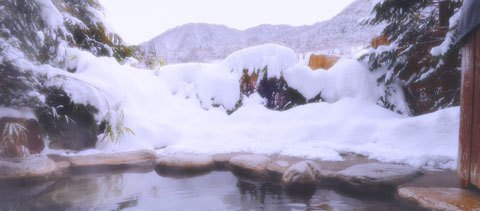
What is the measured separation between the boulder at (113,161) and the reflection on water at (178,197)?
22 centimetres

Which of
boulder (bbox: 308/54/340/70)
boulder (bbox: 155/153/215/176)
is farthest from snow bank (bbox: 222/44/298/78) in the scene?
boulder (bbox: 155/153/215/176)

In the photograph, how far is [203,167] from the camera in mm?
2764

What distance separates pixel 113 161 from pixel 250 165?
168cm

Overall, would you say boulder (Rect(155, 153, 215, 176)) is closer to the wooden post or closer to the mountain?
the wooden post

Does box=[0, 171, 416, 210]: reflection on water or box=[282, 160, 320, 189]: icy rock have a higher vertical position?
box=[282, 160, 320, 189]: icy rock

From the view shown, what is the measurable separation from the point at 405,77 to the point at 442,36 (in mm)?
782

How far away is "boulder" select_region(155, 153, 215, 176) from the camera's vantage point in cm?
274

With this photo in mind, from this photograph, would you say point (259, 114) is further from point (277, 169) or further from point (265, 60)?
point (277, 169)

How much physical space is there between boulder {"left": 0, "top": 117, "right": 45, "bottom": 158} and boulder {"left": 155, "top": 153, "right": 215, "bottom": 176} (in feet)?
5.23

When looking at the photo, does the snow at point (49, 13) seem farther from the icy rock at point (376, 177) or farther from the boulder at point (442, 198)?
the boulder at point (442, 198)

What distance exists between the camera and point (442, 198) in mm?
1606

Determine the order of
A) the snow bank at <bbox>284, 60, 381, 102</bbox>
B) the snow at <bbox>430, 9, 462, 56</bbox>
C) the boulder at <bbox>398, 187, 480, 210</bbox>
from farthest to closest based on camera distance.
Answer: the snow bank at <bbox>284, 60, 381, 102</bbox> → the snow at <bbox>430, 9, 462, 56</bbox> → the boulder at <bbox>398, 187, 480, 210</bbox>

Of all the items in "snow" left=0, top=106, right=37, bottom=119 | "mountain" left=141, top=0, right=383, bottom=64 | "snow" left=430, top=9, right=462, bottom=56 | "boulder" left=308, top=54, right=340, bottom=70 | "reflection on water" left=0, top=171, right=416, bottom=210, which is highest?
"mountain" left=141, top=0, right=383, bottom=64

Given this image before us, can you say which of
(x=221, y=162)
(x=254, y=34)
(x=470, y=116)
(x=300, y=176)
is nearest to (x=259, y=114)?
(x=221, y=162)
